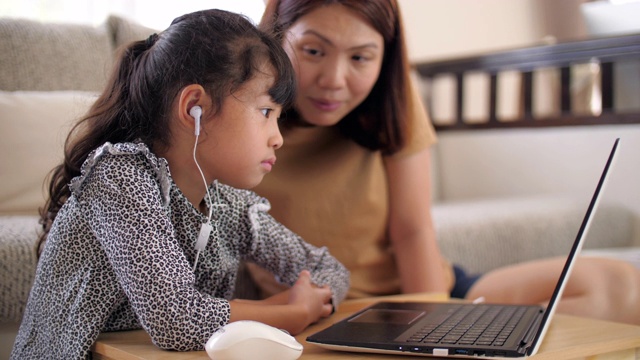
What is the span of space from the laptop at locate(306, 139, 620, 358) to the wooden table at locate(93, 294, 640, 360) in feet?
0.04

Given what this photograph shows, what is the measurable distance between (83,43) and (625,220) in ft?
5.00

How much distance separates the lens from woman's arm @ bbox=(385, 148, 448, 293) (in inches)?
48.3

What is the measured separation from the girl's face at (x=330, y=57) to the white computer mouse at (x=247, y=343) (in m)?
0.47

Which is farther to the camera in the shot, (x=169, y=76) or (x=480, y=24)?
(x=480, y=24)

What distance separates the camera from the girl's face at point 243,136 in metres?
0.82

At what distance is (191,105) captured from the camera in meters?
0.82

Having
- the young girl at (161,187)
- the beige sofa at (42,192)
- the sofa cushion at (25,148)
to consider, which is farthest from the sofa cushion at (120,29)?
the young girl at (161,187)

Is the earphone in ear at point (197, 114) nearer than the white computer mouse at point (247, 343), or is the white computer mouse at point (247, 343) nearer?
the white computer mouse at point (247, 343)

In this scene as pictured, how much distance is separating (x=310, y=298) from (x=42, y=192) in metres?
0.53

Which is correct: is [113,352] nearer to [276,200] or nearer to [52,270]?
[52,270]

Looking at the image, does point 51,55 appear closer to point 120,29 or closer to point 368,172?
point 120,29

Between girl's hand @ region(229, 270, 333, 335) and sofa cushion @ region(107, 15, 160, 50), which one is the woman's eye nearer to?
girl's hand @ region(229, 270, 333, 335)

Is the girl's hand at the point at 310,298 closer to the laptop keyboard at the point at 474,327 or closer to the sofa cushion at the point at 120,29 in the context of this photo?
the laptop keyboard at the point at 474,327

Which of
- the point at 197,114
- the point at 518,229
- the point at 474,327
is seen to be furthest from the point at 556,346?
the point at 518,229
